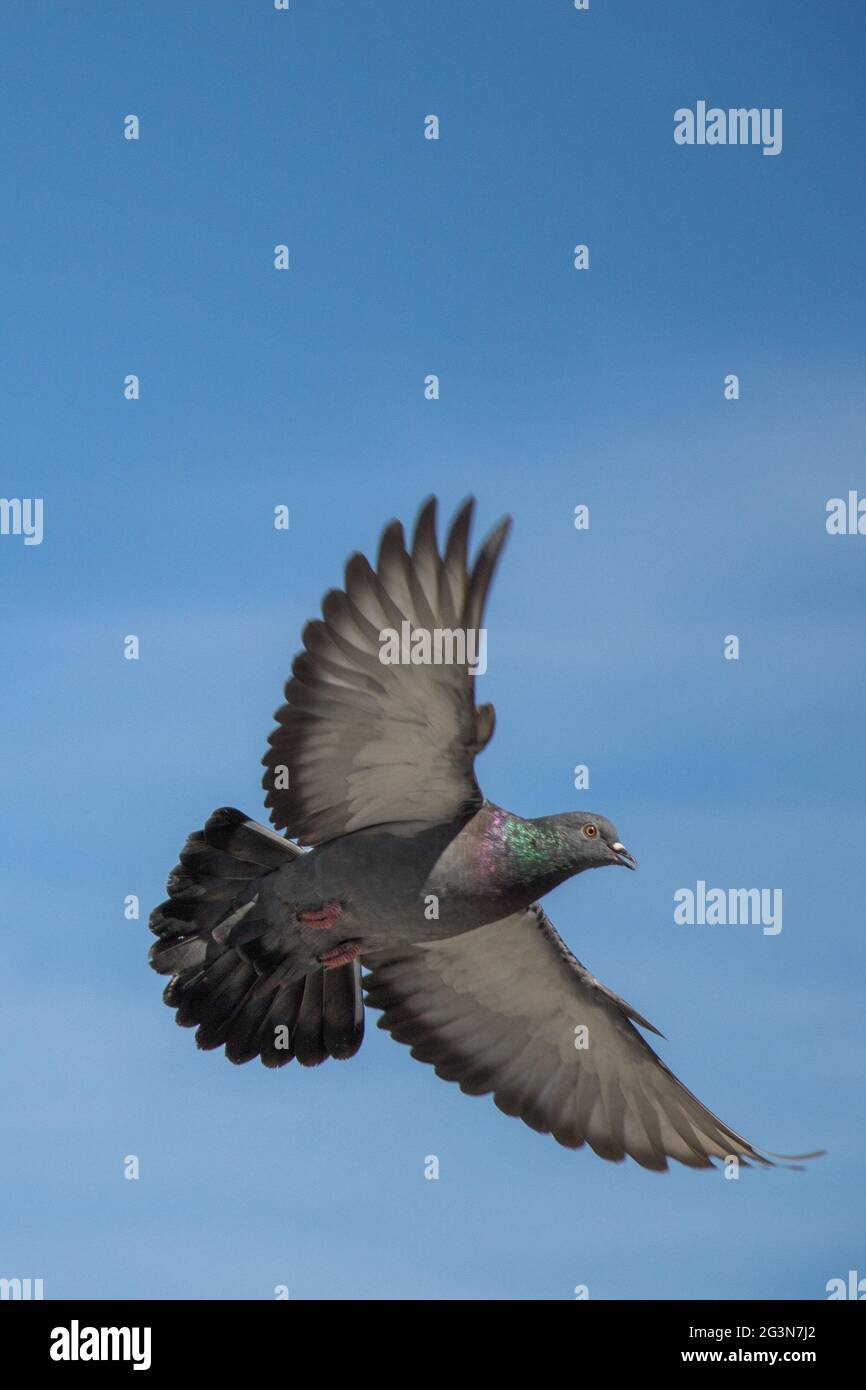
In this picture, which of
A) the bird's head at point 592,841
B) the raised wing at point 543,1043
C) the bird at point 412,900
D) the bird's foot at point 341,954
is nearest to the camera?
the bird at point 412,900

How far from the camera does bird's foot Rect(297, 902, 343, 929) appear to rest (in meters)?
16.2

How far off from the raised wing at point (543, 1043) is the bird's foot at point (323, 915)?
88.8 inches

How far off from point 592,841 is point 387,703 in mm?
2262

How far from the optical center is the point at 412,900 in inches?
632

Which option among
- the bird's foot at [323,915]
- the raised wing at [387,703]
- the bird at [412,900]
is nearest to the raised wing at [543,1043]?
Result: the bird at [412,900]

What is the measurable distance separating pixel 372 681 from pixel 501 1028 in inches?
203

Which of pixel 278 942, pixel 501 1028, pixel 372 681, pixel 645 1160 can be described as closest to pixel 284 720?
pixel 372 681

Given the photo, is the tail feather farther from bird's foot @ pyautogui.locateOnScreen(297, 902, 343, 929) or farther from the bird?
bird's foot @ pyautogui.locateOnScreen(297, 902, 343, 929)

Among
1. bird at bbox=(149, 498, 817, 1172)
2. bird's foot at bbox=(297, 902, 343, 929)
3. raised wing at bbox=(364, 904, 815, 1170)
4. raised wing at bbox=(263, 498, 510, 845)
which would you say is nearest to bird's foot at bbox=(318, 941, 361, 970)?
bird at bbox=(149, 498, 817, 1172)

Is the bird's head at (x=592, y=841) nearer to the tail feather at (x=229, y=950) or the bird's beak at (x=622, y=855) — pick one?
the bird's beak at (x=622, y=855)

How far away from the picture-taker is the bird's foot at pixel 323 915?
1625cm

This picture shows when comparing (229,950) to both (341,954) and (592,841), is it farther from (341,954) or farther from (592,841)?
(592,841)

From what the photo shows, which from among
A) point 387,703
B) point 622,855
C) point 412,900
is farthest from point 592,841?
point 387,703

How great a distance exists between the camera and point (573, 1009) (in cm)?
1873
